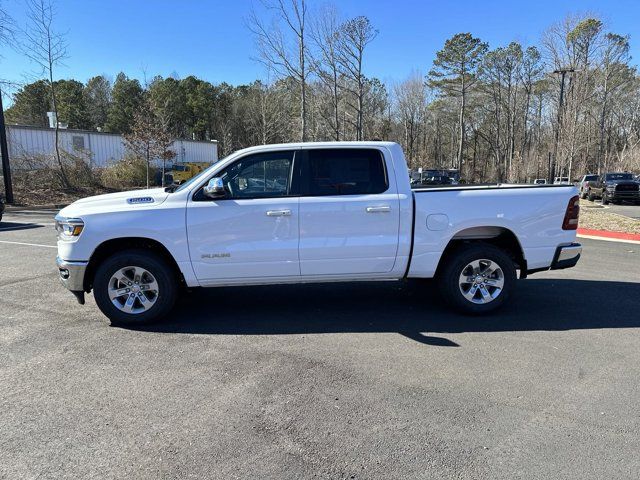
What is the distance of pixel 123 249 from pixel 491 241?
430 cm

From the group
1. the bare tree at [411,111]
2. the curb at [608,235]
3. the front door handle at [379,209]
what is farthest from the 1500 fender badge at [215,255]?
the bare tree at [411,111]

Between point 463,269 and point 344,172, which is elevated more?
point 344,172

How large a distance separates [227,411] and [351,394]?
947 millimetres

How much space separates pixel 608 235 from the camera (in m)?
12.4

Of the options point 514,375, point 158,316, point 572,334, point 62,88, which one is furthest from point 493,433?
point 62,88

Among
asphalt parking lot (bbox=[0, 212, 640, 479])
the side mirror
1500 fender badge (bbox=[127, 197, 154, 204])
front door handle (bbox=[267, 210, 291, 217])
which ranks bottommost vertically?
asphalt parking lot (bbox=[0, 212, 640, 479])

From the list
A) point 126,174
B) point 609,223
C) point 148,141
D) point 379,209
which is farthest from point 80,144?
→ point 379,209

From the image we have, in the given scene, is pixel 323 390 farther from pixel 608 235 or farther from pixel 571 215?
pixel 608 235

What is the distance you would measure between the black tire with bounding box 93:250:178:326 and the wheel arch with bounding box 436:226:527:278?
10.2ft

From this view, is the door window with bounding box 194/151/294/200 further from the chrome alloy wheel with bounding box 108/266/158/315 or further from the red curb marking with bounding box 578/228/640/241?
the red curb marking with bounding box 578/228/640/241

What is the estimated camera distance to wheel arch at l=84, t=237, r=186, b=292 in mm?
5062

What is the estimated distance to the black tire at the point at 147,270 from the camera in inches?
196

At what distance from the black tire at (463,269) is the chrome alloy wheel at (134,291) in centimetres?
328

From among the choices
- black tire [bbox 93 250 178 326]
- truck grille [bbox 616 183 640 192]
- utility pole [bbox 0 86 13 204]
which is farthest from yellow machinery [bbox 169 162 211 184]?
black tire [bbox 93 250 178 326]
